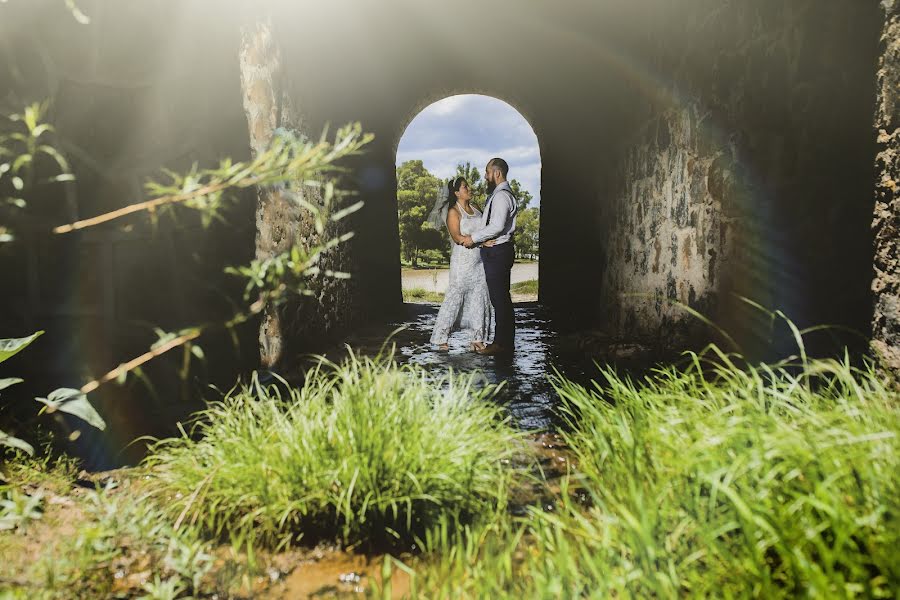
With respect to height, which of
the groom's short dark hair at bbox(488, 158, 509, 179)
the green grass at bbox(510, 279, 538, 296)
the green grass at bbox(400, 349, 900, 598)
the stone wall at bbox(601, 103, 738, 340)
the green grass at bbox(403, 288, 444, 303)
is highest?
the groom's short dark hair at bbox(488, 158, 509, 179)

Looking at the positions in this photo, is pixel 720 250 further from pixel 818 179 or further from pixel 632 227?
pixel 632 227

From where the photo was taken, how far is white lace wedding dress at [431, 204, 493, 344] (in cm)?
504

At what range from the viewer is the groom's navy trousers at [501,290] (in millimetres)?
4887

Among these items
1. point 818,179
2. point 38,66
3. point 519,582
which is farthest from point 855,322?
point 38,66

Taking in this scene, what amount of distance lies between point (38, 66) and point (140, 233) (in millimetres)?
752

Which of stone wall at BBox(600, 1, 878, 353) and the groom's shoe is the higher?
stone wall at BBox(600, 1, 878, 353)

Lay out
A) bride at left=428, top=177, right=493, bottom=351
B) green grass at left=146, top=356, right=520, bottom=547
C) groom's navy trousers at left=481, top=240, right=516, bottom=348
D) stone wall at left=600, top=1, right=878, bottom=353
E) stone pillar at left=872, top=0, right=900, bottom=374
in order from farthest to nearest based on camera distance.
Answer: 1. bride at left=428, top=177, right=493, bottom=351
2. groom's navy trousers at left=481, top=240, right=516, bottom=348
3. stone wall at left=600, top=1, right=878, bottom=353
4. stone pillar at left=872, top=0, right=900, bottom=374
5. green grass at left=146, top=356, right=520, bottom=547

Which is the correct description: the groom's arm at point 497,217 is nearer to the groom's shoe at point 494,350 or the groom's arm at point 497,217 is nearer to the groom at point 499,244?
the groom at point 499,244

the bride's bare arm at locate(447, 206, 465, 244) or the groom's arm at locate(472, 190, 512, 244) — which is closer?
the groom's arm at locate(472, 190, 512, 244)

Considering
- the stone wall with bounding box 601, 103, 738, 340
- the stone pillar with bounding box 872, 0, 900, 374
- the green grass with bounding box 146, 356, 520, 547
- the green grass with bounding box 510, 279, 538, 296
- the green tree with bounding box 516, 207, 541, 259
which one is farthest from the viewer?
the green tree with bounding box 516, 207, 541, 259

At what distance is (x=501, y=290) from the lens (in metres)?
4.88

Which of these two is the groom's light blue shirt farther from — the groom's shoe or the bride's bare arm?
the groom's shoe

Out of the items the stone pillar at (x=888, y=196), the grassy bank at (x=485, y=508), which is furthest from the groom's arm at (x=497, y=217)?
the stone pillar at (x=888, y=196)

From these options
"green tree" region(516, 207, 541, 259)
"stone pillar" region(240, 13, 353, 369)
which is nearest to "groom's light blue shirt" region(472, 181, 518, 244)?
"stone pillar" region(240, 13, 353, 369)
